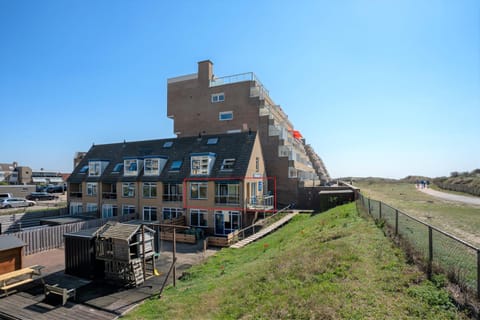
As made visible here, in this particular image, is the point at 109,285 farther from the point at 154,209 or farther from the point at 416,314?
the point at 154,209

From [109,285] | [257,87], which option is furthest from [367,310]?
[257,87]

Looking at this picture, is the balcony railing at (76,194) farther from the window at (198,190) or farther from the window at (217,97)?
the window at (217,97)

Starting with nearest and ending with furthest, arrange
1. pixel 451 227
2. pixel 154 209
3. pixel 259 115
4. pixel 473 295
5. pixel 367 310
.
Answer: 1. pixel 473 295
2. pixel 367 310
3. pixel 451 227
4. pixel 154 209
5. pixel 259 115

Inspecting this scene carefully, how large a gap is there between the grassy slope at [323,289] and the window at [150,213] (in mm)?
16063

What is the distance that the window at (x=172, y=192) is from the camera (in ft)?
84.9

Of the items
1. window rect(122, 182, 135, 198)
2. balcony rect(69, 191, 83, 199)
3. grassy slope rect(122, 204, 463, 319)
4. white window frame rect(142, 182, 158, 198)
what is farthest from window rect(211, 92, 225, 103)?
grassy slope rect(122, 204, 463, 319)

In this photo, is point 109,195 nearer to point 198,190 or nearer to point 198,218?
point 198,190

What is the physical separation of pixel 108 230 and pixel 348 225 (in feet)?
40.8

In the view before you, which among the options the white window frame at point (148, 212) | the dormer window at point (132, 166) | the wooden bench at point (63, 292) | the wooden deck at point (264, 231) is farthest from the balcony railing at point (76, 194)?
the wooden deck at point (264, 231)

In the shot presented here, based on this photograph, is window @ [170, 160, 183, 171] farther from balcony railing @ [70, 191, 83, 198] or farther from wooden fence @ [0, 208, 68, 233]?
wooden fence @ [0, 208, 68, 233]

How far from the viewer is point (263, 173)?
2881 cm

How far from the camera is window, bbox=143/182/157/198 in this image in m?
27.2

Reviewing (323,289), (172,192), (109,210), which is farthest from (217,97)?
(323,289)

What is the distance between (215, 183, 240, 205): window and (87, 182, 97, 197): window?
16.6 m
